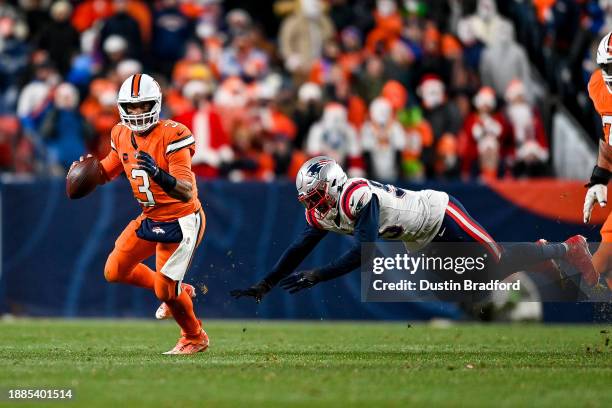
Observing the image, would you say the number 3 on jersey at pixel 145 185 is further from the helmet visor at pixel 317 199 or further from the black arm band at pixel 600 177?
the black arm band at pixel 600 177

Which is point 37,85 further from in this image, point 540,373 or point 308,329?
point 540,373

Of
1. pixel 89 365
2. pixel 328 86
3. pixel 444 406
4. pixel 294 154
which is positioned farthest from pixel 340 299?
pixel 444 406

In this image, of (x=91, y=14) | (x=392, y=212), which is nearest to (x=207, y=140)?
(x=91, y=14)

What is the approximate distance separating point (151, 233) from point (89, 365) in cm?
132

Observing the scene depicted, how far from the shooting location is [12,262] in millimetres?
14492

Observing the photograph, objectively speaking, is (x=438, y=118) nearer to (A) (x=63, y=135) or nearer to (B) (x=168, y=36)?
(B) (x=168, y=36)

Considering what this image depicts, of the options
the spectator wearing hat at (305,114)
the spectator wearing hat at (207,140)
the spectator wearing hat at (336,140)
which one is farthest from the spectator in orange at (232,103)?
the spectator wearing hat at (336,140)

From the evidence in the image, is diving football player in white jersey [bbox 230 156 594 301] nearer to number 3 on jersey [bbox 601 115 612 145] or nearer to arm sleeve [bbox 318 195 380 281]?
arm sleeve [bbox 318 195 380 281]

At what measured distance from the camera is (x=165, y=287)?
9.34m

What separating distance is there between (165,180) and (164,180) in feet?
0.03

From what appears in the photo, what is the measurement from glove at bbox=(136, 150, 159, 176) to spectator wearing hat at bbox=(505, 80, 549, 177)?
24.8ft

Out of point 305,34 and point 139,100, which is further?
point 305,34

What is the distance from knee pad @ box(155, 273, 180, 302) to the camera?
9.34 metres

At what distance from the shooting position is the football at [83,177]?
32.0 ft
